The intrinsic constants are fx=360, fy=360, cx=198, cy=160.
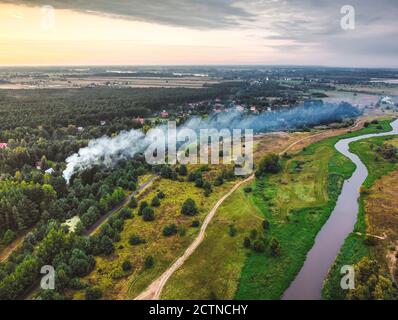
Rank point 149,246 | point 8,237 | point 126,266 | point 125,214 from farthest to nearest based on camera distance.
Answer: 1. point 125,214
2. point 8,237
3. point 149,246
4. point 126,266

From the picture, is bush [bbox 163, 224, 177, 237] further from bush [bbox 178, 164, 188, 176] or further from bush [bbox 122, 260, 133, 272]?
bush [bbox 178, 164, 188, 176]

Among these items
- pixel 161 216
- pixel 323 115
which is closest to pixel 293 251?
pixel 161 216

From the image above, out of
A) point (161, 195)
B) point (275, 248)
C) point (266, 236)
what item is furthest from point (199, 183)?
point (275, 248)

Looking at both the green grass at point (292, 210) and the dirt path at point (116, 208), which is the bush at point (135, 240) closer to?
the dirt path at point (116, 208)

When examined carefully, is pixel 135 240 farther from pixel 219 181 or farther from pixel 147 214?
pixel 219 181

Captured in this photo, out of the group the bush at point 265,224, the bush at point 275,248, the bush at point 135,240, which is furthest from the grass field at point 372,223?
the bush at point 135,240

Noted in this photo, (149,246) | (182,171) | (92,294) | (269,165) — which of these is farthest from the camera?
(269,165)
